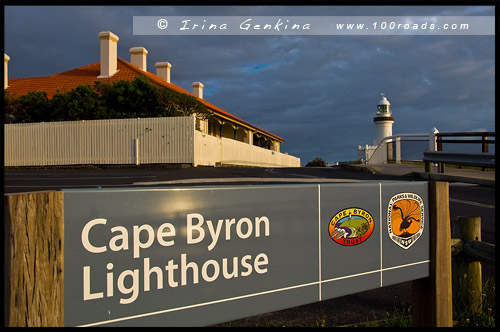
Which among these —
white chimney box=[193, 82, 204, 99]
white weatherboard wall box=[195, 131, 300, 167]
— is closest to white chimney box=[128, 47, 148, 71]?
white chimney box=[193, 82, 204, 99]

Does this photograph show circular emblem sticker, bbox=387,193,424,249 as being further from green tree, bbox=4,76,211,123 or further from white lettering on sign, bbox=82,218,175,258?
green tree, bbox=4,76,211,123

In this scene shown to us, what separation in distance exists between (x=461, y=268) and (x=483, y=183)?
28.6 feet

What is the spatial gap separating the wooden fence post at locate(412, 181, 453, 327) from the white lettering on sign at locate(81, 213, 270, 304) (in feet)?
4.81

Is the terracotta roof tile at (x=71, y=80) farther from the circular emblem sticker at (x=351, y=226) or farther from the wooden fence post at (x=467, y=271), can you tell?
the circular emblem sticker at (x=351, y=226)

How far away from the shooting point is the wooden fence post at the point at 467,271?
3.42 meters

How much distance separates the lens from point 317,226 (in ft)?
7.84

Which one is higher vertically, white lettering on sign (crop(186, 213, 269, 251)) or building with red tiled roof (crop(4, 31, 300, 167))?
building with red tiled roof (crop(4, 31, 300, 167))

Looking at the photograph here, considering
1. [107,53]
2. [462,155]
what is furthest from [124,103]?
[462,155]

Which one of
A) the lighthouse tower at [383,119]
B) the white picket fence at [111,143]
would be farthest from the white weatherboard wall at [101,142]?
the lighthouse tower at [383,119]

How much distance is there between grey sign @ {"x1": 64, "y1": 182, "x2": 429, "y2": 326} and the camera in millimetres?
1824

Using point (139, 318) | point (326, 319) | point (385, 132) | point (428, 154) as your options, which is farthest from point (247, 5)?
point (385, 132)

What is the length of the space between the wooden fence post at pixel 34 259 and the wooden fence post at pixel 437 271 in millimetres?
2555

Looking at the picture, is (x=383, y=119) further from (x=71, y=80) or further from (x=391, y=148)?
(x=71, y=80)

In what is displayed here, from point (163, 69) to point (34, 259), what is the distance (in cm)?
3388
